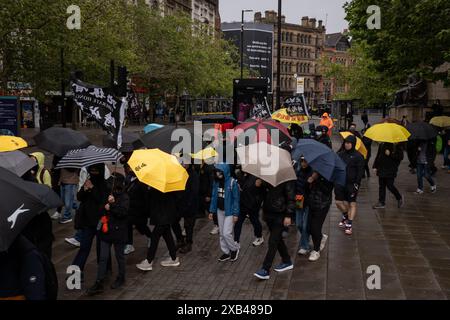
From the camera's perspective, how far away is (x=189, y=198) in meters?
7.95

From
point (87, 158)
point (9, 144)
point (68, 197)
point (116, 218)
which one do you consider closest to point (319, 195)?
point (116, 218)

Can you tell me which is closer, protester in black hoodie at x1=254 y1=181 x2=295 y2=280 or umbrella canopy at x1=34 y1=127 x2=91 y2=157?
protester in black hoodie at x1=254 y1=181 x2=295 y2=280

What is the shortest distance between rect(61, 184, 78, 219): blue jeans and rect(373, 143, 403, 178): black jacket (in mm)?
6320

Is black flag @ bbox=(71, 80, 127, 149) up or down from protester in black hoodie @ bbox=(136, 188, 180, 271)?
up

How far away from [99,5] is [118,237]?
2266 centimetres

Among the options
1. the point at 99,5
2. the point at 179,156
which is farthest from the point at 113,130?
the point at 99,5

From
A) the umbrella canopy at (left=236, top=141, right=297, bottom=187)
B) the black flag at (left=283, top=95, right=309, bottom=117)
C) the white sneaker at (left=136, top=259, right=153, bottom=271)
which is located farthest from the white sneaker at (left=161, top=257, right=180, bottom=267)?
the black flag at (left=283, top=95, right=309, bottom=117)

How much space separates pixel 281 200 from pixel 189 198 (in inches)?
71.0

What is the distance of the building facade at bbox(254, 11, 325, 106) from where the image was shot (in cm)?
11175

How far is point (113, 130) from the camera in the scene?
8.68 metres

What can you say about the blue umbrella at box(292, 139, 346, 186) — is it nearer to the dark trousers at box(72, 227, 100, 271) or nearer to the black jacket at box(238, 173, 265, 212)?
the black jacket at box(238, 173, 265, 212)

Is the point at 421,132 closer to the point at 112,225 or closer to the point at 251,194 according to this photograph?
the point at 251,194

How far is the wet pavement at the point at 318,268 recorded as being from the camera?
21.0ft

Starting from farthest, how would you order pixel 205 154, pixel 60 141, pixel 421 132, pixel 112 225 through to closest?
1. pixel 421 132
2. pixel 205 154
3. pixel 60 141
4. pixel 112 225
